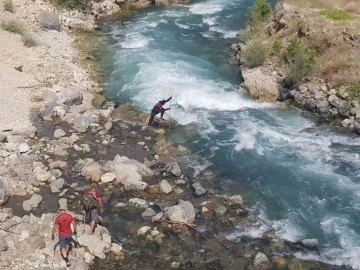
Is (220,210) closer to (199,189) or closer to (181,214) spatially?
(199,189)

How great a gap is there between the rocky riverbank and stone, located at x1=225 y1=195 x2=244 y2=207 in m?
8.87

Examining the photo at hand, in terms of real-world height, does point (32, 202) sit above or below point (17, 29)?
below

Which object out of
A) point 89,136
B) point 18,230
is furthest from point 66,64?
point 18,230

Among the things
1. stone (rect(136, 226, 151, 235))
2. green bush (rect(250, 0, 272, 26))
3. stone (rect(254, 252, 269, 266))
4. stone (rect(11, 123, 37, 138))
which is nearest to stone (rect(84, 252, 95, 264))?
stone (rect(136, 226, 151, 235))

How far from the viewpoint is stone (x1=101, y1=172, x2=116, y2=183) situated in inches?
847

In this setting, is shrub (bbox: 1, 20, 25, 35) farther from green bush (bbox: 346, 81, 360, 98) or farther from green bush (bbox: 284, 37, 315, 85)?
green bush (bbox: 346, 81, 360, 98)

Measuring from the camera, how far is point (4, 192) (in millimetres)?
19359

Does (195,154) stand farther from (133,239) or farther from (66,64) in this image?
(66,64)

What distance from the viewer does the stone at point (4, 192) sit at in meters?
19.2

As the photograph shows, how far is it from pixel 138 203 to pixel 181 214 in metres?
2.07

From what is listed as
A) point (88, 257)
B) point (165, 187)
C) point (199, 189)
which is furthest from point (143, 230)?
point (199, 189)

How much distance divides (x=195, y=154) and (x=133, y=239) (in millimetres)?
6859

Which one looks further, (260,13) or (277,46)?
(260,13)

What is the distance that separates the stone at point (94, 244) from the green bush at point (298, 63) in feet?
54.4
